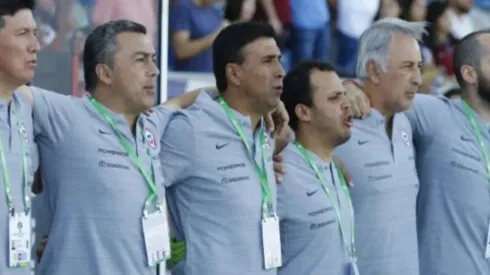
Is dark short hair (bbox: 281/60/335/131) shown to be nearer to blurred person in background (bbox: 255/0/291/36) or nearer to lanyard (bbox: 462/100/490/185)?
lanyard (bbox: 462/100/490/185)

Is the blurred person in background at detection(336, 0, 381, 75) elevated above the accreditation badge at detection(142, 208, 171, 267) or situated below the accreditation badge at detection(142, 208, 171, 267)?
above

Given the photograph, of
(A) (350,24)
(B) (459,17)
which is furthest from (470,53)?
(B) (459,17)

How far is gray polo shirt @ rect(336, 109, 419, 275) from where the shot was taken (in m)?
6.26

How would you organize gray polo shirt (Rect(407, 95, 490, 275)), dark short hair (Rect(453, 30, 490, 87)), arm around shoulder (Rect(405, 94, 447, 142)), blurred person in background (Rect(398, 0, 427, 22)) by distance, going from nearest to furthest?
1. gray polo shirt (Rect(407, 95, 490, 275))
2. arm around shoulder (Rect(405, 94, 447, 142))
3. dark short hair (Rect(453, 30, 490, 87))
4. blurred person in background (Rect(398, 0, 427, 22))

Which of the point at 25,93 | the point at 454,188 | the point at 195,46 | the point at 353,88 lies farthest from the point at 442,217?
the point at 195,46

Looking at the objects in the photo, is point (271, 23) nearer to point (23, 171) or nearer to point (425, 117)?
point (425, 117)

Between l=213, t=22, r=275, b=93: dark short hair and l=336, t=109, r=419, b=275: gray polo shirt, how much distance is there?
737mm

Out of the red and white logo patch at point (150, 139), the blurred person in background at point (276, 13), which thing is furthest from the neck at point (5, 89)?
the blurred person in background at point (276, 13)

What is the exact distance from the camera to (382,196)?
6.28m

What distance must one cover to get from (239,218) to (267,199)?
7.0 inches

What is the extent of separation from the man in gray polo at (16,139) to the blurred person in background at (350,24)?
20.5ft

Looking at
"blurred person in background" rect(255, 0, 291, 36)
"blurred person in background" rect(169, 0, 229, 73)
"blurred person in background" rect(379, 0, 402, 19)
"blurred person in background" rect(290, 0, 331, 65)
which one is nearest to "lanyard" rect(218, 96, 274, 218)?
"blurred person in background" rect(169, 0, 229, 73)

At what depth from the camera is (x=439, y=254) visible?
6.67 meters

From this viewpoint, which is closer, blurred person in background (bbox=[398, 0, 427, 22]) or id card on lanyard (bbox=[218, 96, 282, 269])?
id card on lanyard (bbox=[218, 96, 282, 269])
